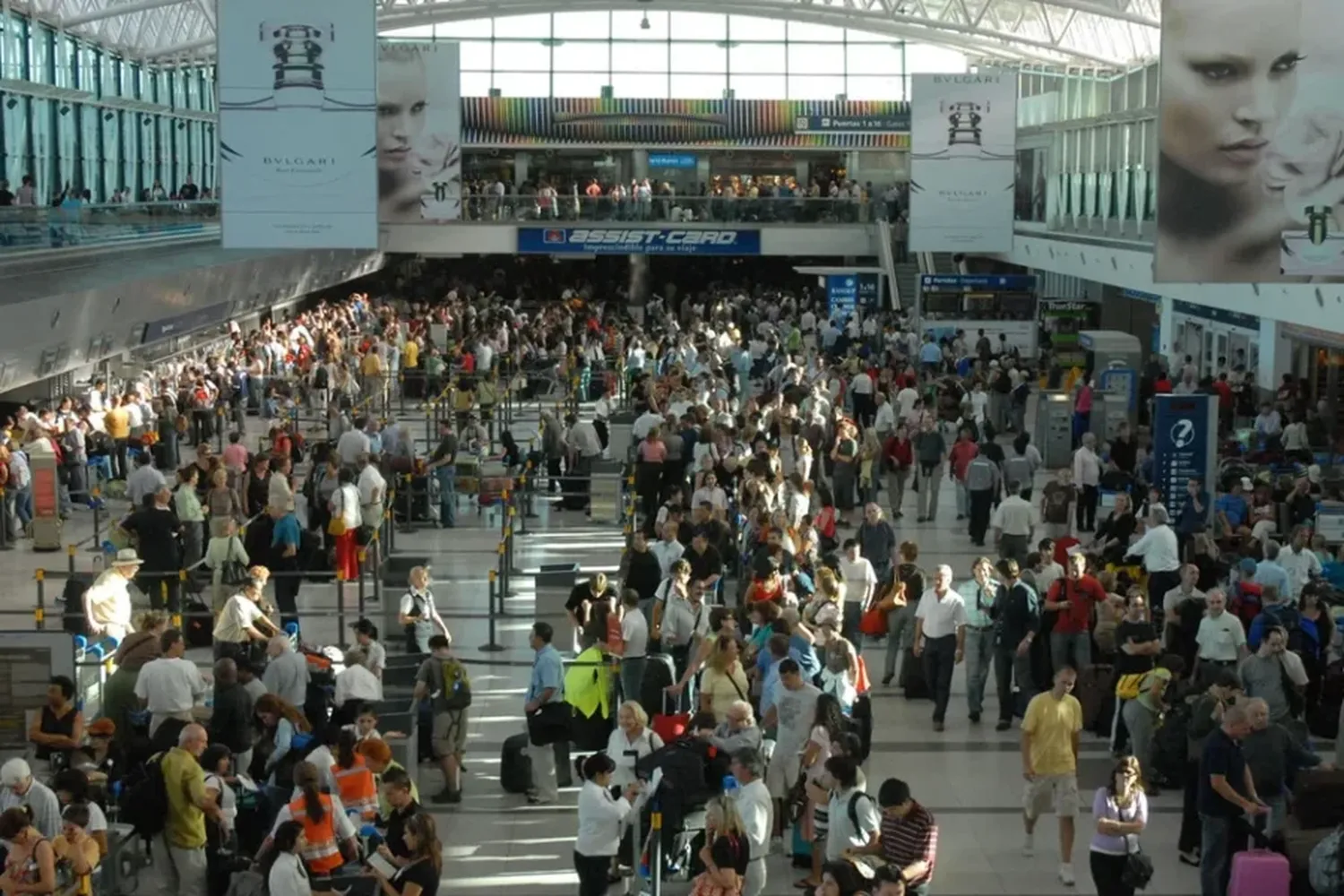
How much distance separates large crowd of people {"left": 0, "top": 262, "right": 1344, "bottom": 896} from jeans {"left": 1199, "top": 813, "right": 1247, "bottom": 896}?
0.02m

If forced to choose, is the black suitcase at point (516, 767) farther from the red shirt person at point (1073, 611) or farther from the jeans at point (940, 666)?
the red shirt person at point (1073, 611)

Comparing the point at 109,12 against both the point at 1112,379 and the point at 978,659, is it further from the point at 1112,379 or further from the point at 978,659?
the point at 978,659

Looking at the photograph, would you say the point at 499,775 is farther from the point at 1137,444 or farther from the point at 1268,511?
the point at 1137,444

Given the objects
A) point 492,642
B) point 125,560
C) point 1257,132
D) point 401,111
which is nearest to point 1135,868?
point 1257,132

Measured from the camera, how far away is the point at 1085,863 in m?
11.9

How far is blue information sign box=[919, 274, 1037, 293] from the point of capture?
37.9 meters

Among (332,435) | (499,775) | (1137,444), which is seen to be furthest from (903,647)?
(332,435)

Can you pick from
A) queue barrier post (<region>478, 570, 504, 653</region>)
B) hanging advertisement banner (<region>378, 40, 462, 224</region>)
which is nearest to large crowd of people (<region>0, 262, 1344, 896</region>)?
queue barrier post (<region>478, 570, 504, 653</region>)

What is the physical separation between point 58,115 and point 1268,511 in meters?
32.3

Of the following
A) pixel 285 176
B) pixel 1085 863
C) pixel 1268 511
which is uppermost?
pixel 285 176

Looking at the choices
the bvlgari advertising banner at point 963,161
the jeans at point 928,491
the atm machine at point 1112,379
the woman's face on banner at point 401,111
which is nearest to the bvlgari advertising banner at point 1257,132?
the jeans at point 928,491

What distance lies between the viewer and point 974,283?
38156 mm

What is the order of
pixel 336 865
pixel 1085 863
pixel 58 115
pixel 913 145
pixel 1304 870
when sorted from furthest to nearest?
pixel 58 115
pixel 913 145
pixel 1085 863
pixel 1304 870
pixel 336 865

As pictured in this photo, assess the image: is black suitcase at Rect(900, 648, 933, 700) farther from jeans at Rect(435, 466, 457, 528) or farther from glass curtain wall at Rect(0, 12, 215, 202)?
glass curtain wall at Rect(0, 12, 215, 202)
